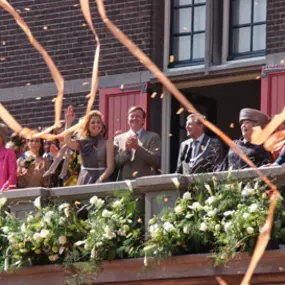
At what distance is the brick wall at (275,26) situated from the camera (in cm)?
2056

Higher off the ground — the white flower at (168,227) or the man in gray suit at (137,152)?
the man in gray suit at (137,152)

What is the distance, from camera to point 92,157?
1781 centimetres

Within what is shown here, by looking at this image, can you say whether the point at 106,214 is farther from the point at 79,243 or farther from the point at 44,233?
the point at 44,233

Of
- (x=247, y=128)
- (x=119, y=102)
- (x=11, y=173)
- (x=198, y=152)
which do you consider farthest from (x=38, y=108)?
(x=247, y=128)

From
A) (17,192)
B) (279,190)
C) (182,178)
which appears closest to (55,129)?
(17,192)

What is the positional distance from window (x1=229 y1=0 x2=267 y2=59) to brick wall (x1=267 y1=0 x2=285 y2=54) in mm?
287

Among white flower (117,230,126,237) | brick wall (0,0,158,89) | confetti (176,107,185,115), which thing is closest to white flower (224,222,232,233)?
white flower (117,230,126,237)

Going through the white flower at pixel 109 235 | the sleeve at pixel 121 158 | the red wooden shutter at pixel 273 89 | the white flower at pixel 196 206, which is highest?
the red wooden shutter at pixel 273 89

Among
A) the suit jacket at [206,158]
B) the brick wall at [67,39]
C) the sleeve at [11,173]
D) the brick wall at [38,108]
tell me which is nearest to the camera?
the suit jacket at [206,158]

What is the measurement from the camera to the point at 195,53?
70.8 feet

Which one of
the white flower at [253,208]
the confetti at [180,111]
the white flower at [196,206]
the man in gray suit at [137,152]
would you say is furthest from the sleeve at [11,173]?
the confetti at [180,111]

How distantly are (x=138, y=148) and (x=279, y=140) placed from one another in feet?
6.75

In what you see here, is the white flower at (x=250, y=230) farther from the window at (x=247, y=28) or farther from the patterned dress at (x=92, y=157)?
the window at (x=247, y=28)

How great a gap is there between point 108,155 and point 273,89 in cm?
366
